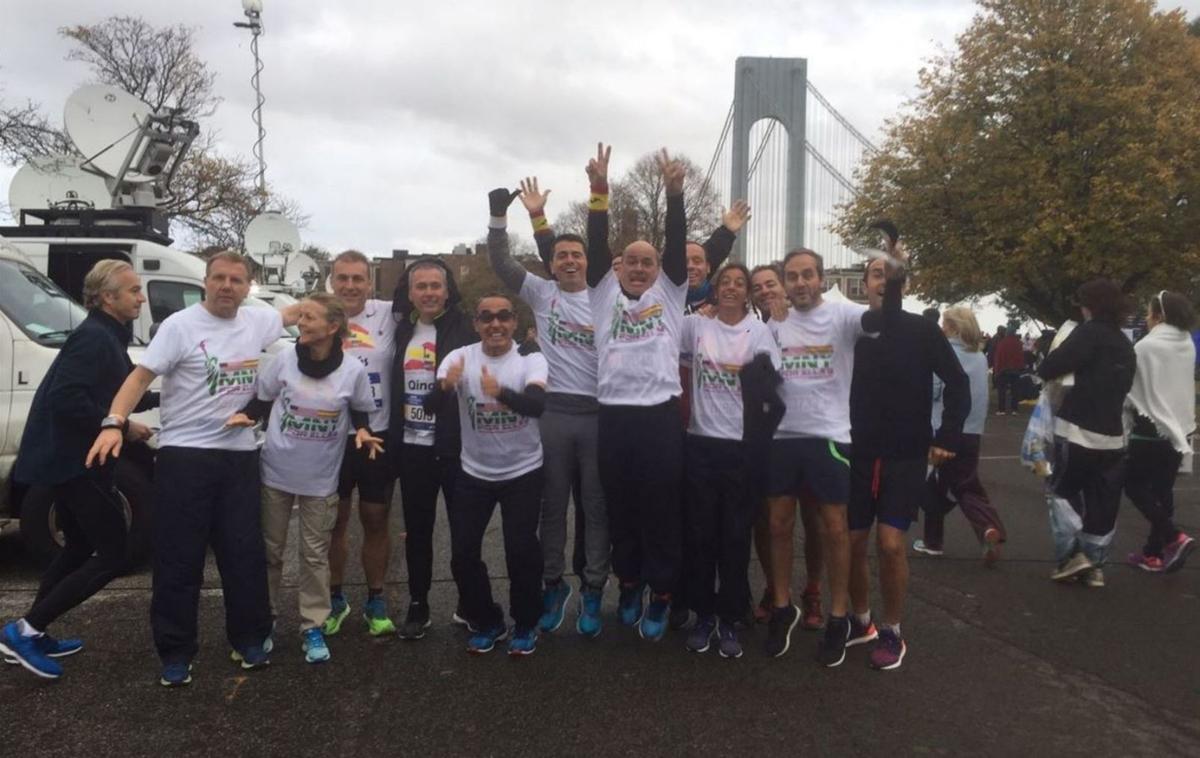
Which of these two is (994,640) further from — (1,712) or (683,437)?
(1,712)

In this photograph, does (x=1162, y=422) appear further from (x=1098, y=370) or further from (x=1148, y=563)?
(x=1148, y=563)

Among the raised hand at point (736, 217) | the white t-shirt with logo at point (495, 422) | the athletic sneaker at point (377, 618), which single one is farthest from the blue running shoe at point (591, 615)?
the raised hand at point (736, 217)

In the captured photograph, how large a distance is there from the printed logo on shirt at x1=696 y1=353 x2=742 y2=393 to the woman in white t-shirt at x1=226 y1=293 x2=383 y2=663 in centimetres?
158

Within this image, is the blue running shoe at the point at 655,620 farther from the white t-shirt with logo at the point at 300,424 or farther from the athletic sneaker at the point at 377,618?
the white t-shirt with logo at the point at 300,424

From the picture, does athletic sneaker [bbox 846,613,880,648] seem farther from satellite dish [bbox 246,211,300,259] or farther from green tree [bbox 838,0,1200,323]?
green tree [bbox 838,0,1200,323]

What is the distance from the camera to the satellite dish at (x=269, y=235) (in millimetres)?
16203

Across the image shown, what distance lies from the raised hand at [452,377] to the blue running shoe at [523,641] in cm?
121

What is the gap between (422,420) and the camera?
4695mm

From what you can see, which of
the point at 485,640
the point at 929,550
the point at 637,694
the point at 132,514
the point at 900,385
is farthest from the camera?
the point at 929,550

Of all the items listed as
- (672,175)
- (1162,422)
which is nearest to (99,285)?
(672,175)

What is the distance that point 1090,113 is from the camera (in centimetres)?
2384

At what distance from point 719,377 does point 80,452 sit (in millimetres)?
2899

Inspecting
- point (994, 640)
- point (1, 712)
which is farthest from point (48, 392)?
point (994, 640)

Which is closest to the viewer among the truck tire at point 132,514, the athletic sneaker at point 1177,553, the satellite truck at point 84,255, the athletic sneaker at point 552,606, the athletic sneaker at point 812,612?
the athletic sneaker at point 552,606
